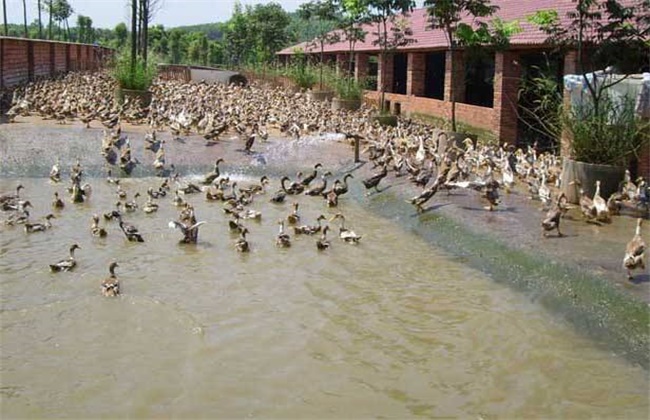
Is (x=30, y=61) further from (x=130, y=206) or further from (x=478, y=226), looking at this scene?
(x=478, y=226)

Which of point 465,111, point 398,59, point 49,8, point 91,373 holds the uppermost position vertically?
point 49,8

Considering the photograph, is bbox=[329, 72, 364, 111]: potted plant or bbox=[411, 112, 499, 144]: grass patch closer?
bbox=[411, 112, 499, 144]: grass patch

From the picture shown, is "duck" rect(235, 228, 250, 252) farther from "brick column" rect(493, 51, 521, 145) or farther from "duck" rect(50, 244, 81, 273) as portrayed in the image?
"brick column" rect(493, 51, 521, 145)

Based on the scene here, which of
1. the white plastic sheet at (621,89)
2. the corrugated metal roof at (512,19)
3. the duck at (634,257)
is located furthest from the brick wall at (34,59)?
the duck at (634,257)

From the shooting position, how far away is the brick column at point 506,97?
822 inches

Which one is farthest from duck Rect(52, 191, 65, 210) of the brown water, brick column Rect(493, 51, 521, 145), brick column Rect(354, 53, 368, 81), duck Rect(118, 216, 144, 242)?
brick column Rect(354, 53, 368, 81)

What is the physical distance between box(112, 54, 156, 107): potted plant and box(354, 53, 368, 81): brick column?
1297cm

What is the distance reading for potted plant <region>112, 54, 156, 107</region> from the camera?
931 inches

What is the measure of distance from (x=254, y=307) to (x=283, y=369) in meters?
1.83

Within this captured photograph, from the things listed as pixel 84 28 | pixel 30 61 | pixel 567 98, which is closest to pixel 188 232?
pixel 567 98

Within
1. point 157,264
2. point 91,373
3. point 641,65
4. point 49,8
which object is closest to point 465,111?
point 641,65

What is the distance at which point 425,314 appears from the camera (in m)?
8.85

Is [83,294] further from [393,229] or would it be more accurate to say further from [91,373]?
[393,229]

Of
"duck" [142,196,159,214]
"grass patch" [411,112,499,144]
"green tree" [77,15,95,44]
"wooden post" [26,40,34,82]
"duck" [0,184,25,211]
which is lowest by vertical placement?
"duck" [142,196,159,214]
